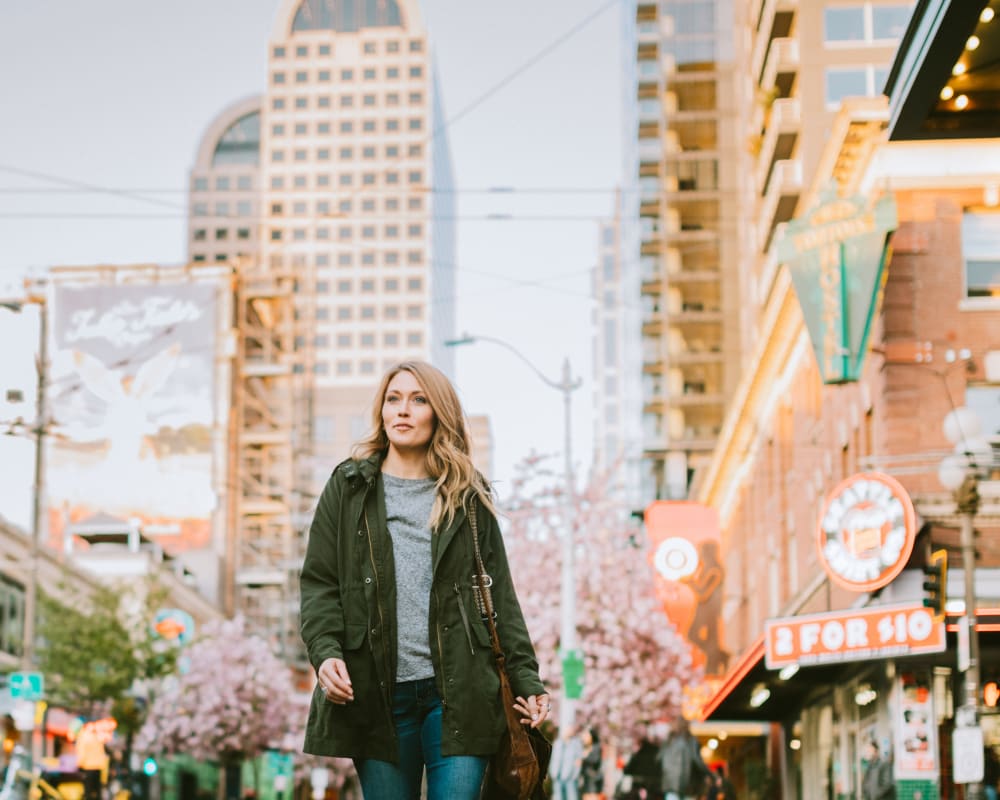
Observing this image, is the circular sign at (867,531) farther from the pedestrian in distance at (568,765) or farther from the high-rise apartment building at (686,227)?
the high-rise apartment building at (686,227)

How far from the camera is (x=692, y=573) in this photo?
52.7m

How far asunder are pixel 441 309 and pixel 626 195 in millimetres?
98081

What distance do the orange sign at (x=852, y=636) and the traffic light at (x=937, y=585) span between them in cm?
36

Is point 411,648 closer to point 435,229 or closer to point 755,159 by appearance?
point 755,159

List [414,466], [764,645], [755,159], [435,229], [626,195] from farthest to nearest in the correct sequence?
[435,229]
[626,195]
[755,159]
[764,645]
[414,466]

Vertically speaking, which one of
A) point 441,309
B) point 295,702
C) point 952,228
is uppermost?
point 441,309

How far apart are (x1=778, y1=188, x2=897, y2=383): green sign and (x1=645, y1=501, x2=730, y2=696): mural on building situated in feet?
71.5

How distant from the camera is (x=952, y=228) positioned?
25.5 metres

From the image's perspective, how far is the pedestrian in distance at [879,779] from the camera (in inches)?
949

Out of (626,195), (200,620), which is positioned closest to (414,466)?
(200,620)

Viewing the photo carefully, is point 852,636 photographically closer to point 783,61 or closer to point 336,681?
point 336,681

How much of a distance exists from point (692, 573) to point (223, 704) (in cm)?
1575

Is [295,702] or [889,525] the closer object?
[889,525]

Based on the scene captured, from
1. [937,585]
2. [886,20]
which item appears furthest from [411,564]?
[886,20]
